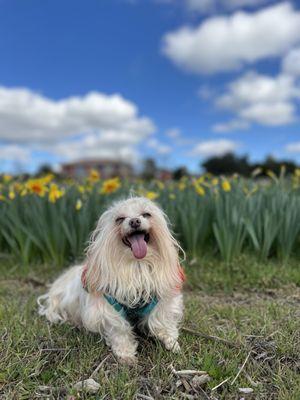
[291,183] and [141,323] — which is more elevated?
[291,183]

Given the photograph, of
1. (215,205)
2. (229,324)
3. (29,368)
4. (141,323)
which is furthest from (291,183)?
(29,368)

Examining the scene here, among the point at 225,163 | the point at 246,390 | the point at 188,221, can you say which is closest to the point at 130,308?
the point at 246,390

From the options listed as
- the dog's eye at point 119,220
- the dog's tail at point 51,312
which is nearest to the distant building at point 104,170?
the dog's tail at point 51,312

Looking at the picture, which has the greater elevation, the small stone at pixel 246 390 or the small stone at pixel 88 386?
the small stone at pixel 88 386

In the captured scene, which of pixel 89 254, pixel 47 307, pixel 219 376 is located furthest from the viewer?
pixel 47 307

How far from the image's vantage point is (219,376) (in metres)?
2.20

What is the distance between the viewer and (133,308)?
245cm

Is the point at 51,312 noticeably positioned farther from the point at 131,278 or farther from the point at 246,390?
the point at 246,390

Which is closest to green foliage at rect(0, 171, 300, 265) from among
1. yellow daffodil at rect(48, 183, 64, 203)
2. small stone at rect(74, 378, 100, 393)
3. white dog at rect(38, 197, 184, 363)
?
yellow daffodil at rect(48, 183, 64, 203)

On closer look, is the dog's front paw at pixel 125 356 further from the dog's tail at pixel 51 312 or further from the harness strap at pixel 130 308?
the dog's tail at pixel 51 312

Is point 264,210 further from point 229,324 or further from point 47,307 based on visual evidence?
point 47,307

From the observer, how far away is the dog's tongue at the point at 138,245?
2.21 m

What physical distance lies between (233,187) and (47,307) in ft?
8.58

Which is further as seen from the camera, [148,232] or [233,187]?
[233,187]
